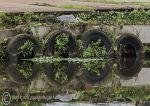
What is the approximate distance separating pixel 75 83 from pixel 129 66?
5.58 meters

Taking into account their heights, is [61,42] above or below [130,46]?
above

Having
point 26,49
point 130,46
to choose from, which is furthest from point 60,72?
point 130,46

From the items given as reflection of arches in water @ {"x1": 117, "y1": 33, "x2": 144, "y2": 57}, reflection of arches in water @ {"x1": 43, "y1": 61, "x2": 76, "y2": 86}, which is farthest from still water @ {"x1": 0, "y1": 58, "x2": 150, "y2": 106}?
reflection of arches in water @ {"x1": 117, "y1": 33, "x2": 144, "y2": 57}

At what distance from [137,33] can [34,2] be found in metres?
5.71

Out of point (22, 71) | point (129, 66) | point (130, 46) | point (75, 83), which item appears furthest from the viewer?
point (130, 46)

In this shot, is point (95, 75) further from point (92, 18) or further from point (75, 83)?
point (92, 18)

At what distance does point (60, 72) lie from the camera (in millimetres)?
23656

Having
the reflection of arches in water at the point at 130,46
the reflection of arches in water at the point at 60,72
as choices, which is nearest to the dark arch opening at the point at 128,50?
the reflection of arches in water at the point at 130,46

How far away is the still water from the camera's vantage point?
1930 centimetres

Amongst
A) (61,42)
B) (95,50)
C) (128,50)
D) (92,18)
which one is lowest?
(128,50)

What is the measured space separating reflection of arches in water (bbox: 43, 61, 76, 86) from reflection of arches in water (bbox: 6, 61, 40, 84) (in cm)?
54

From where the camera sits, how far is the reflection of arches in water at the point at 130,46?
28.2 m

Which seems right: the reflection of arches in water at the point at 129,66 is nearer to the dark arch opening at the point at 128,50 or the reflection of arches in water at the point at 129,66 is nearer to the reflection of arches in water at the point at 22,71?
the dark arch opening at the point at 128,50

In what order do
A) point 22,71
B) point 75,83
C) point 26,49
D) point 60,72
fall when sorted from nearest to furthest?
point 75,83 → point 22,71 → point 60,72 → point 26,49
